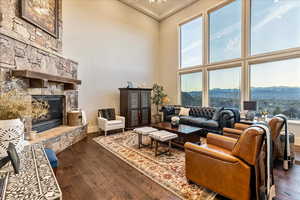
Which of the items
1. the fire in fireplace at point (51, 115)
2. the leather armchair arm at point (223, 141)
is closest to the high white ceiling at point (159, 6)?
the fire in fireplace at point (51, 115)

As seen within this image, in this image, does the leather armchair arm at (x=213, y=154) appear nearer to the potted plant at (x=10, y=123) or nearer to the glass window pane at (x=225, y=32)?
the potted plant at (x=10, y=123)

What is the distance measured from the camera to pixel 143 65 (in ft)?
22.5

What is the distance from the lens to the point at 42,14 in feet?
11.1

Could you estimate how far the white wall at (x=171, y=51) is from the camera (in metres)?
6.58

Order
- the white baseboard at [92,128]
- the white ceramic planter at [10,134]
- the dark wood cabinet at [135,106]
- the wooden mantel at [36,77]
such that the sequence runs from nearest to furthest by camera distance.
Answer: the white ceramic planter at [10,134]
the wooden mantel at [36,77]
the white baseboard at [92,128]
the dark wood cabinet at [135,106]

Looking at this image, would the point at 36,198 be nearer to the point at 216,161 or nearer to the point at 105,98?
the point at 216,161

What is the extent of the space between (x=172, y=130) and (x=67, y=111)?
9.66ft

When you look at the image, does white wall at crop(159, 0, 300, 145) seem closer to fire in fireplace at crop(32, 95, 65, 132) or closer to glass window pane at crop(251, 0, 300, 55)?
glass window pane at crop(251, 0, 300, 55)

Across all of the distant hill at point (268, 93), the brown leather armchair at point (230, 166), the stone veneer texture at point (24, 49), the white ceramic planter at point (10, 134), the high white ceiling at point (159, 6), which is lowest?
the brown leather armchair at point (230, 166)

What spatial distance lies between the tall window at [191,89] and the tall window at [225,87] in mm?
488

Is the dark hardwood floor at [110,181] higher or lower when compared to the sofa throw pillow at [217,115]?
lower

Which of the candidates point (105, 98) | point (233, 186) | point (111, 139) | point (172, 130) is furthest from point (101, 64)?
point (233, 186)

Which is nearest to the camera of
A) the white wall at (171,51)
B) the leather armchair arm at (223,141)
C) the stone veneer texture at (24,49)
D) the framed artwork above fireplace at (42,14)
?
the leather armchair arm at (223,141)

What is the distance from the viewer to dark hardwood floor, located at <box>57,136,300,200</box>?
1919 millimetres
